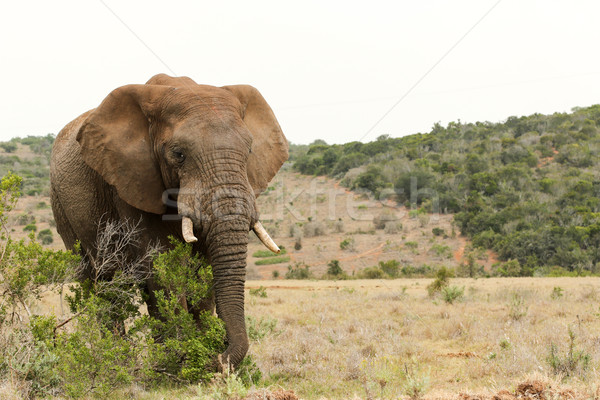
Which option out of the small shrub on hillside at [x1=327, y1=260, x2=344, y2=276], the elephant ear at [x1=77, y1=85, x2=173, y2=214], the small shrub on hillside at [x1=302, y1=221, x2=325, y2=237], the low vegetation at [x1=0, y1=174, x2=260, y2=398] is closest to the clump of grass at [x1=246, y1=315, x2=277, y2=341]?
the low vegetation at [x1=0, y1=174, x2=260, y2=398]

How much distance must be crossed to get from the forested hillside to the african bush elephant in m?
19.6

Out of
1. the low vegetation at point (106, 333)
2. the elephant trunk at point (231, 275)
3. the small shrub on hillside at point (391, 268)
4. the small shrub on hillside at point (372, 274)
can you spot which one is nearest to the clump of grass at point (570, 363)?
the low vegetation at point (106, 333)

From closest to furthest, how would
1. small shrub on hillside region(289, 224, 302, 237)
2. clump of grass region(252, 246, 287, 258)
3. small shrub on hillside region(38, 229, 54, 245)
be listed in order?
small shrub on hillside region(38, 229, 54, 245) < clump of grass region(252, 246, 287, 258) < small shrub on hillside region(289, 224, 302, 237)

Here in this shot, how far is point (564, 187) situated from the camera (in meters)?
32.6

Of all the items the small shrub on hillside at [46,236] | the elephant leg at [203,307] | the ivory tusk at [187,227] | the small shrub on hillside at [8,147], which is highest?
the small shrub on hillside at [8,147]

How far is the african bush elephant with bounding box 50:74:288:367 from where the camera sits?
509 centimetres

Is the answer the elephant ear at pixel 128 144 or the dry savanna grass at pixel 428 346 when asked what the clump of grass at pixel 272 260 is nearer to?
the dry savanna grass at pixel 428 346

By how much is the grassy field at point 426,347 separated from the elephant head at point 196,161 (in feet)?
3.82

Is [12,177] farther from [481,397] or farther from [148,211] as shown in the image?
[481,397]

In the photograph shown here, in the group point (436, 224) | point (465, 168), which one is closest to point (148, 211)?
point (436, 224)

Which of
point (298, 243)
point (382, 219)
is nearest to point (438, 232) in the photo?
point (382, 219)

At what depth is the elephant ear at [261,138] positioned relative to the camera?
6266 millimetres

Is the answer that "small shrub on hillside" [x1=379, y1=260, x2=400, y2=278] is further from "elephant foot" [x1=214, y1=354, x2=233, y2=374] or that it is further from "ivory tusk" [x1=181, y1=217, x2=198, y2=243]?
"ivory tusk" [x1=181, y1=217, x2=198, y2=243]

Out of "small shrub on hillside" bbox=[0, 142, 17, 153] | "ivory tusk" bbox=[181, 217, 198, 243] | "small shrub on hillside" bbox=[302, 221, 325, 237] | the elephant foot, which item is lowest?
the elephant foot
